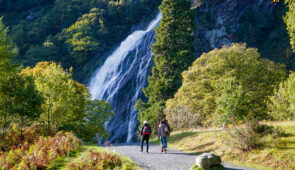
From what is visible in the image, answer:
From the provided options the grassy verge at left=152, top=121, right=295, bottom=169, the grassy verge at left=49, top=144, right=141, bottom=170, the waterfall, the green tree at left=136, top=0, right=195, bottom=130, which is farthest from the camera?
the waterfall

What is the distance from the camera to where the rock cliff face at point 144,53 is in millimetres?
40438

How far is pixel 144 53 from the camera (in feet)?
159

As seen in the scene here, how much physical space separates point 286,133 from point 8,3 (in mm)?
97279

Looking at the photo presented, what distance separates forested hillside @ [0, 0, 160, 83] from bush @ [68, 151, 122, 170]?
50.4 meters

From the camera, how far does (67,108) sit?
21.2 metres

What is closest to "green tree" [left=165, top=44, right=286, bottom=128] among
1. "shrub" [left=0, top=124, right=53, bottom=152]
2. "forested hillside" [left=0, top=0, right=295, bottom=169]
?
"forested hillside" [left=0, top=0, right=295, bottom=169]

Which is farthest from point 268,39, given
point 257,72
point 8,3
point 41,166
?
point 8,3

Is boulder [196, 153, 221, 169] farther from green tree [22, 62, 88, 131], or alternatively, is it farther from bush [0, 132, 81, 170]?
green tree [22, 62, 88, 131]

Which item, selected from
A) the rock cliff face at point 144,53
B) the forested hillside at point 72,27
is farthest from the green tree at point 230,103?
the forested hillside at point 72,27

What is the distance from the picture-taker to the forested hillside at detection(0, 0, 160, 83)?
219 feet

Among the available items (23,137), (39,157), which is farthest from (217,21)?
(39,157)

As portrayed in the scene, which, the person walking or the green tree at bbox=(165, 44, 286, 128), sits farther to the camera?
the green tree at bbox=(165, 44, 286, 128)

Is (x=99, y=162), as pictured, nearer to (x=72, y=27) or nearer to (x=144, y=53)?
(x=144, y=53)

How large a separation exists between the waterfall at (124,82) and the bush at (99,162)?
26922 mm
